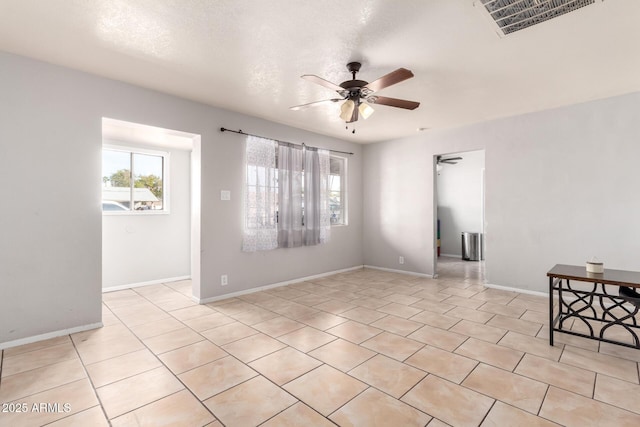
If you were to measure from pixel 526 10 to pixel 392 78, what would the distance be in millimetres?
943

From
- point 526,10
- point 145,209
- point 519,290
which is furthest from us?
point 145,209

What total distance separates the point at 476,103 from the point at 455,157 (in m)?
3.85

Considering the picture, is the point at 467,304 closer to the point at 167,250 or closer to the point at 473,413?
the point at 473,413

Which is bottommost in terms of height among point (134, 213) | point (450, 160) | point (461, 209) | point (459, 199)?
point (134, 213)

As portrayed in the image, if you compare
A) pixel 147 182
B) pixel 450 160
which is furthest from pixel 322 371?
pixel 450 160

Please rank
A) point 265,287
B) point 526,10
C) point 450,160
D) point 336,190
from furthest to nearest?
1. point 450,160
2. point 336,190
3. point 265,287
4. point 526,10

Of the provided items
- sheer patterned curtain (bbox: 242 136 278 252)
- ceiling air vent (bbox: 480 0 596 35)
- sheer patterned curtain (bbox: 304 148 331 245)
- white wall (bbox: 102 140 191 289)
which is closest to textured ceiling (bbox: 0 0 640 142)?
ceiling air vent (bbox: 480 0 596 35)

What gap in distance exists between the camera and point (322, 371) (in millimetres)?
2229

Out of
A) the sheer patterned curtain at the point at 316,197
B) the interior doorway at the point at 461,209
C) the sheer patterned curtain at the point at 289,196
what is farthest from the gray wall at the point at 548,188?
the sheer patterned curtain at the point at 289,196

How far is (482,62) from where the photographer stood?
109 inches

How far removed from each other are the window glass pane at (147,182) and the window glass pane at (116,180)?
10 centimetres

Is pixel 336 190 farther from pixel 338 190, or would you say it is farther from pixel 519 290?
pixel 519 290

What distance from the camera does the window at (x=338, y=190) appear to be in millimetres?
5852

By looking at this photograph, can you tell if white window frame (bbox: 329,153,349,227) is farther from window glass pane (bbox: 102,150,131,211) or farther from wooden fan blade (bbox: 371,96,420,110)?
window glass pane (bbox: 102,150,131,211)
